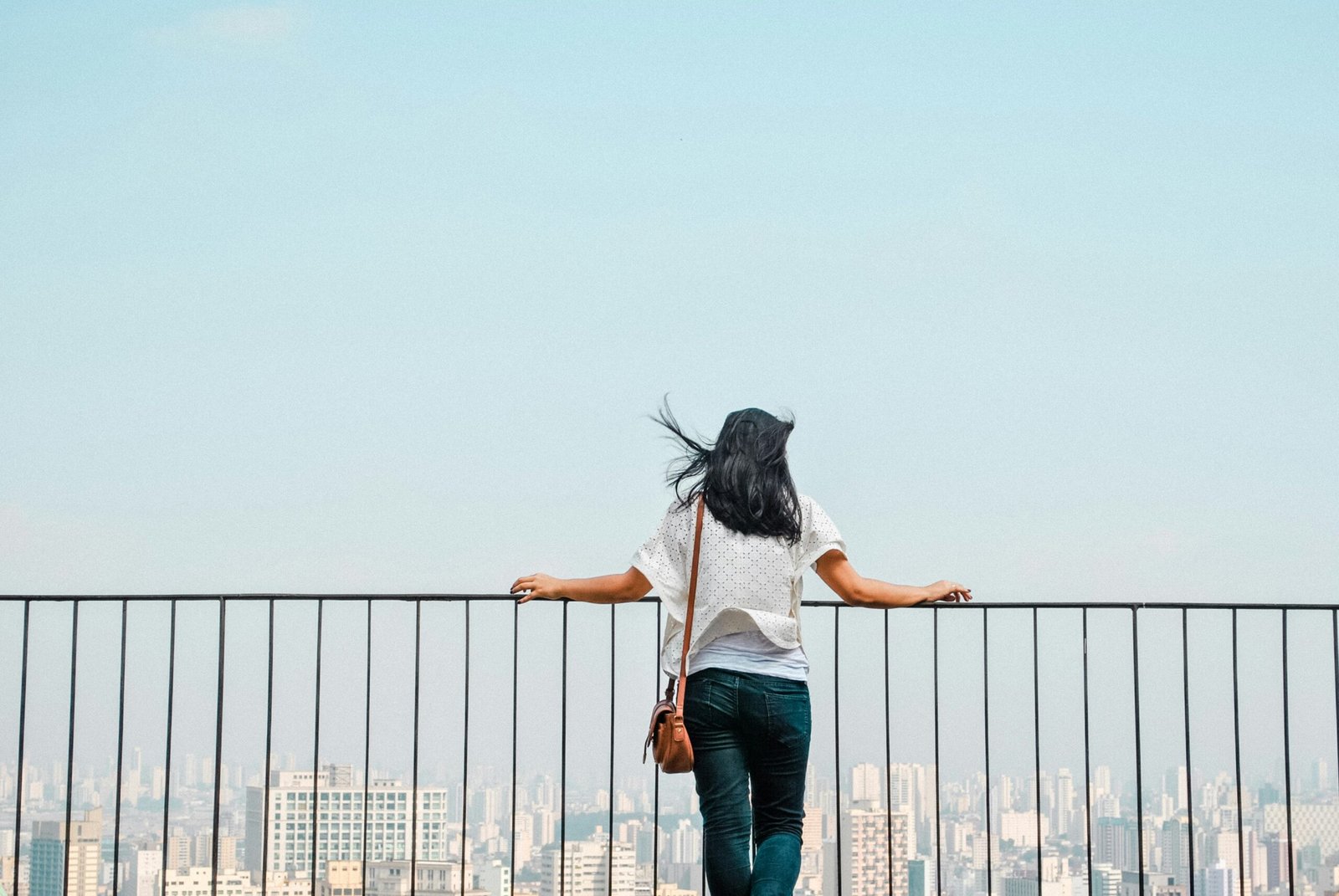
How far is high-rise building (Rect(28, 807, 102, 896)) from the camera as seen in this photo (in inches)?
187

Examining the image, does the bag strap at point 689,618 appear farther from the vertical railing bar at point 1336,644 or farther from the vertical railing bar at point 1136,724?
the vertical railing bar at point 1336,644

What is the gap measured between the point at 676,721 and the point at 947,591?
995mm

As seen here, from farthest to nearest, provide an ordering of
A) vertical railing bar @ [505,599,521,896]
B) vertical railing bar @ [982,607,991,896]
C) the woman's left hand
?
1. vertical railing bar @ [982,607,991,896]
2. vertical railing bar @ [505,599,521,896]
3. the woman's left hand

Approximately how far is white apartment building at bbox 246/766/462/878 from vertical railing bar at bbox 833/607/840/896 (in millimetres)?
1325

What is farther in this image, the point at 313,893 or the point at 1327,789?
the point at 1327,789

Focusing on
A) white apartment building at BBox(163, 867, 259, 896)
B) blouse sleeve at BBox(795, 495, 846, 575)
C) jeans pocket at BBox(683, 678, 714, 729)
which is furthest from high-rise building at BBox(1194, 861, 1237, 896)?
white apartment building at BBox(163, 867, 259, 896)

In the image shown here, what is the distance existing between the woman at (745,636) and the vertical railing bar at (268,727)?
5.53ft

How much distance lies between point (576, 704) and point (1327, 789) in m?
3.66

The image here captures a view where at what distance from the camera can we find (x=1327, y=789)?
6.16 meters

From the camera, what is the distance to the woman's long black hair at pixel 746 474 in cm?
356

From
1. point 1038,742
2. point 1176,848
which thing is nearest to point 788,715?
point 1038,742

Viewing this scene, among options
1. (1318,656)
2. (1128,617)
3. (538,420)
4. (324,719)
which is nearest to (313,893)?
(324,719)

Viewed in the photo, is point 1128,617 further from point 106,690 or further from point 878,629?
point 106,690

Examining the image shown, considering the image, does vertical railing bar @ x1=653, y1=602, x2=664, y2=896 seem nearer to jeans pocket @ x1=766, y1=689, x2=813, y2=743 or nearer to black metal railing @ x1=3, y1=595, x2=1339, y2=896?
black metal railing @ x1=3, y1=595, x2=1339, y2=896
